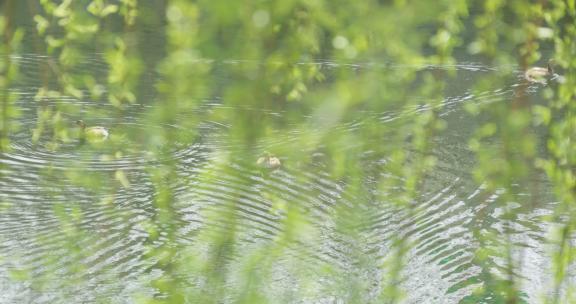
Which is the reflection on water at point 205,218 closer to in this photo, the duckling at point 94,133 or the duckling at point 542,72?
the duckling at point 94,133

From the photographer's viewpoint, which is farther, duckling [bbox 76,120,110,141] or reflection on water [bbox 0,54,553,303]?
duckling [bbox 76,120,110,141]

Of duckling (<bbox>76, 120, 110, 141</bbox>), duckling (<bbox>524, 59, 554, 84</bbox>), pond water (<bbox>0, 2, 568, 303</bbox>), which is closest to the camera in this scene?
pond water (<bbox>0, 2, 568, 303</bbox>)

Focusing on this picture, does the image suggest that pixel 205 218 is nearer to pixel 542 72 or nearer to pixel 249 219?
pixel 249 219

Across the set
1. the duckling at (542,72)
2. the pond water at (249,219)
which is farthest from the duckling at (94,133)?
the duckling at (542,72)

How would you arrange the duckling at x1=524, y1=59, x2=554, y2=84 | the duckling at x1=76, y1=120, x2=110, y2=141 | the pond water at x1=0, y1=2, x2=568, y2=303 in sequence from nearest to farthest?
the pond water at x1=0, y1=2, x2=568, y2=303, the duckling at x1=76, y1=120, x2=110, y2=141, the duckling at x1=524, y1=59, x2=554, y2=84

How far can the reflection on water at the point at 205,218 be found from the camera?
2.78m

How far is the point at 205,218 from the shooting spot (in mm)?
2553

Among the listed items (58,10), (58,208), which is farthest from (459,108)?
(58,208)

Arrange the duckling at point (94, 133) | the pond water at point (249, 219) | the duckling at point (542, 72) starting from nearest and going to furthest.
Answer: the pond water at point (249, 219)
the duckling at point (94, 133)
the duckling at point (542, 72)

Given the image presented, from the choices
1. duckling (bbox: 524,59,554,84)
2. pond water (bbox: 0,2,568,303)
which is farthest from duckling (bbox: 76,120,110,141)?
duckling (bbox: 524,59,554,84)

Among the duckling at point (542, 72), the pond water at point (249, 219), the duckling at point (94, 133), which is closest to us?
the pond water at point (249, 219)

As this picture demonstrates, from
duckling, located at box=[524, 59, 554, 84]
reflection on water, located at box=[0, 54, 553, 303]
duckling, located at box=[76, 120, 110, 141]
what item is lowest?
reflection on water, located at box=[0, 54, 553, 303]

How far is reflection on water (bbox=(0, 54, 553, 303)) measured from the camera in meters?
2.78

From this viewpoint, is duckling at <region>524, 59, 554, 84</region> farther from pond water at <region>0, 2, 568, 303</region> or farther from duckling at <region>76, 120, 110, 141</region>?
duckling at <region>76, 120, 110, 141</region>
